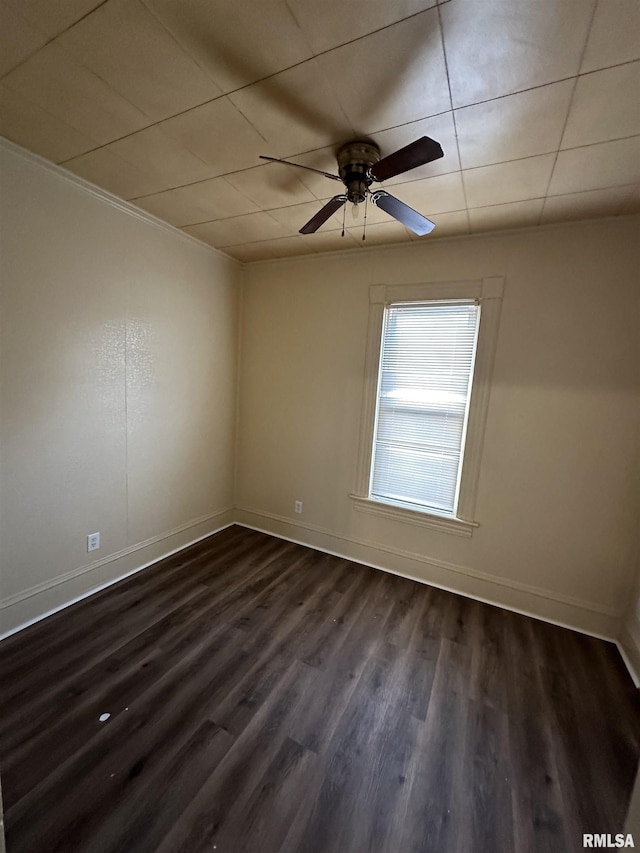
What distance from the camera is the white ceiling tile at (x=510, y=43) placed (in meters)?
1.00

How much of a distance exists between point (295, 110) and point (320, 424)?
2.24m

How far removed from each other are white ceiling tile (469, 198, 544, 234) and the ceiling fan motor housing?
0.91 m

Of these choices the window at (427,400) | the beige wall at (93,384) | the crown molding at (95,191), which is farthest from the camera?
the window at (427,400)

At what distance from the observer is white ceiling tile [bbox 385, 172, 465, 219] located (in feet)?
6.11

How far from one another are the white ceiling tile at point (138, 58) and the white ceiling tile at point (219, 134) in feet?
0.18

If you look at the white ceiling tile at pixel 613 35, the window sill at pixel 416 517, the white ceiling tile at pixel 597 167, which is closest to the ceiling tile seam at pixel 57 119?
the white ceiling tile at pixel 613 35

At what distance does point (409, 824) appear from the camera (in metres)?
1.22

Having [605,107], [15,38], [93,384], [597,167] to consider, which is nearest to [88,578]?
[93,384]

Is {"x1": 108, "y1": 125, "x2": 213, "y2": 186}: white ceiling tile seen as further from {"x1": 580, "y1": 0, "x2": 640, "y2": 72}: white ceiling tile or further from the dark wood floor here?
the dark wood floor

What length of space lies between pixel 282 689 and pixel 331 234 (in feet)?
9.96

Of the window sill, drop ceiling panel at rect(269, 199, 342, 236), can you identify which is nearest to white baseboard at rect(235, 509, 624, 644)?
the window sill

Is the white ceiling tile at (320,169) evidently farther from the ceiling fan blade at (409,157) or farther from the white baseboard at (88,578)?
the white baseboard at (88,578)
